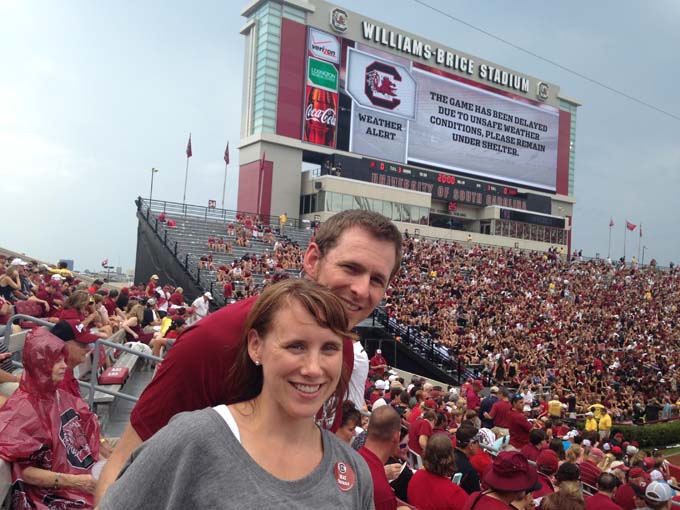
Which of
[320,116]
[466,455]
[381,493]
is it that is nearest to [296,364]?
[381,493]

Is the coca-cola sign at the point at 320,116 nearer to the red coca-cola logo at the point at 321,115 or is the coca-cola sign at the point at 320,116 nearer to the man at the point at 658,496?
the red coca-cola logo at the point at 321,115

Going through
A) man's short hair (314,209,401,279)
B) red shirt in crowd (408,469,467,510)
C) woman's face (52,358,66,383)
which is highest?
man's short hair (314,209,401,279)

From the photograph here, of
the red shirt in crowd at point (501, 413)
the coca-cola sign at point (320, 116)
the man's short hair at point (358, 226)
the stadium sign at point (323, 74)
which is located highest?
the stadium sign at point (323, 74)

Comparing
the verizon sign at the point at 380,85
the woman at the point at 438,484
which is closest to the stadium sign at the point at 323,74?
the verizon sign at the point at 380,85

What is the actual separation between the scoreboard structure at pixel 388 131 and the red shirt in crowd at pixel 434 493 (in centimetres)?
3013

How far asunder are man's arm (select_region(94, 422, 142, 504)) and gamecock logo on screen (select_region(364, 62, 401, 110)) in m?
37.6

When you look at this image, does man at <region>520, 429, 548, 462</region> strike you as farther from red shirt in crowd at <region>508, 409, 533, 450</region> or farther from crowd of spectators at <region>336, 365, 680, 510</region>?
red shirt in crowd at <region>508, 409, 533, 450</region>

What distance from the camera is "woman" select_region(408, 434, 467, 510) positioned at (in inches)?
154

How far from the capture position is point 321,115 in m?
35.7

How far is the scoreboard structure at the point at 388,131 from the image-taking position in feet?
114

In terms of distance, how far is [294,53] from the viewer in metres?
34.9

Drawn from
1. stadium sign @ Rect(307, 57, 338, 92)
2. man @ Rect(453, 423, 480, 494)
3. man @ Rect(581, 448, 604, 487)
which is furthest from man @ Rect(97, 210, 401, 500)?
stadium sign @ Rect(307, 57, 338, 92)

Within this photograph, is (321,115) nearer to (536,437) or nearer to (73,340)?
(536,437)

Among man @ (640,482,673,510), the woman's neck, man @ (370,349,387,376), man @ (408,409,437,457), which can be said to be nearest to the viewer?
the woman's neck
